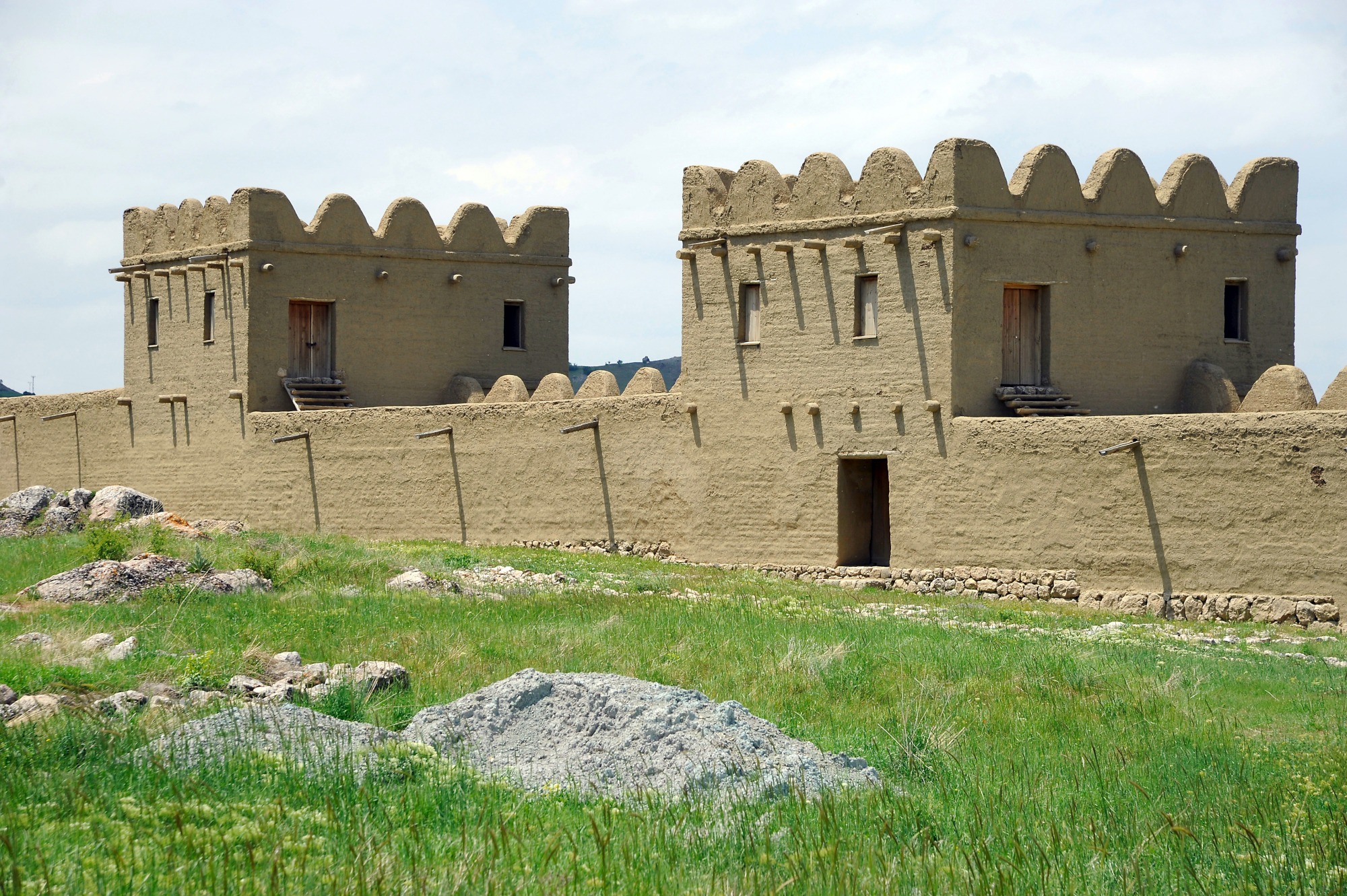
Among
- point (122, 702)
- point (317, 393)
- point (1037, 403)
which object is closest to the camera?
point (122, 702)

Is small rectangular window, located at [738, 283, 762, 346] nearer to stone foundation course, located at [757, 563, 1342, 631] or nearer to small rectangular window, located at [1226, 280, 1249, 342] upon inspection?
stone foundation course, located at [757, 563, 1342, 631]

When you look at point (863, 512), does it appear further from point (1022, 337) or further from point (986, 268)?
point (986, 268)

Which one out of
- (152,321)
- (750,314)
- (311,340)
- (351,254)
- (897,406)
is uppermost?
(351,254)

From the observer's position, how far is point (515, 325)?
93.2 ft

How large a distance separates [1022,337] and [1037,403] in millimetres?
1042

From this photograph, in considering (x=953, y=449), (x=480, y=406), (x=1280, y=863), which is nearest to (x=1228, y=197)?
(x=953, y=449)

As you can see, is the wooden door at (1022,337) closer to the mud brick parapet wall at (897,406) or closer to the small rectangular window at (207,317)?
the mud brick parapet wall at (897,406)

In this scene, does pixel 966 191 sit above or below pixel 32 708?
above

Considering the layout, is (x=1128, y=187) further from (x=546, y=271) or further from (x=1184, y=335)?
(x=546, y=271)

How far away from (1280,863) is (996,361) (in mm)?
13389

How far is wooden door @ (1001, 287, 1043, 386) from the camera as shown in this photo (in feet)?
63.2

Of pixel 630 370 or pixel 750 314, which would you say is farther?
pixel 630 370

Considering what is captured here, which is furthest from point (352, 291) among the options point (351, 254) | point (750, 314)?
point (750, 314)

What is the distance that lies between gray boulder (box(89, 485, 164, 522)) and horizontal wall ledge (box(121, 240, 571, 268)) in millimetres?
4873
